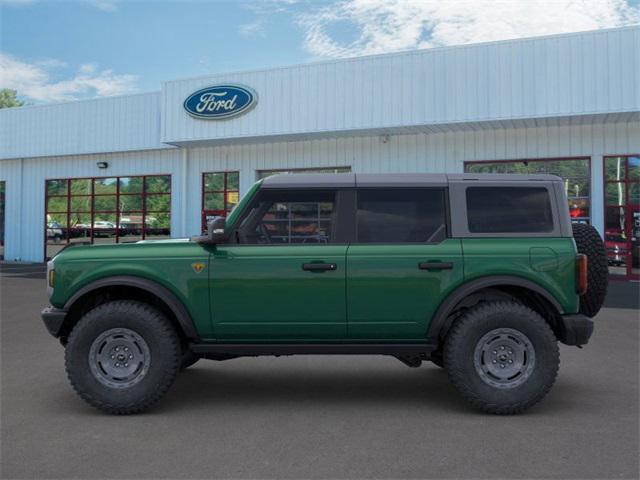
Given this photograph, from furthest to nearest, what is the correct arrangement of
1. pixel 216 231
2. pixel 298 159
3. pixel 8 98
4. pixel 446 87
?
pixel 8 98 < pixel 298 159 < pixel 446 87 < pixel 216 231

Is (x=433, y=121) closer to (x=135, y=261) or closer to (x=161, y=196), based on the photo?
(x=161, y=196)

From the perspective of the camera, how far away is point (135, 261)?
4.96m

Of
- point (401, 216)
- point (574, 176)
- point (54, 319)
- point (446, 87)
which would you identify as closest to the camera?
point (54, 319)

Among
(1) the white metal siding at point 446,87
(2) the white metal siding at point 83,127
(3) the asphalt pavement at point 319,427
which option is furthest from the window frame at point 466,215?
(2) the white metal siding at point 83,127

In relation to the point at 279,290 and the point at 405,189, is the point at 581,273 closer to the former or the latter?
the point at 405,189

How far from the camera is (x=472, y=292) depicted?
4.90 m

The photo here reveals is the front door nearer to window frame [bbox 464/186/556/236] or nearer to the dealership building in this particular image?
window frame [bbox 464/186/556/236]

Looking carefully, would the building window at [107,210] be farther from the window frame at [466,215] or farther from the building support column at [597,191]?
the window frame at [466,215]

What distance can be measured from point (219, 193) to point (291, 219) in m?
16.7

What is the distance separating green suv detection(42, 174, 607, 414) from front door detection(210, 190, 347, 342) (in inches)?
0.4

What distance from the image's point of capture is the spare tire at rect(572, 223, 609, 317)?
206 inches

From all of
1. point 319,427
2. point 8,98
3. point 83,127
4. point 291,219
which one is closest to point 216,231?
point 291,219

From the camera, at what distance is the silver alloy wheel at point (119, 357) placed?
4.86 m

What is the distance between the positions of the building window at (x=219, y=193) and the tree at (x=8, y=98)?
59.1m
